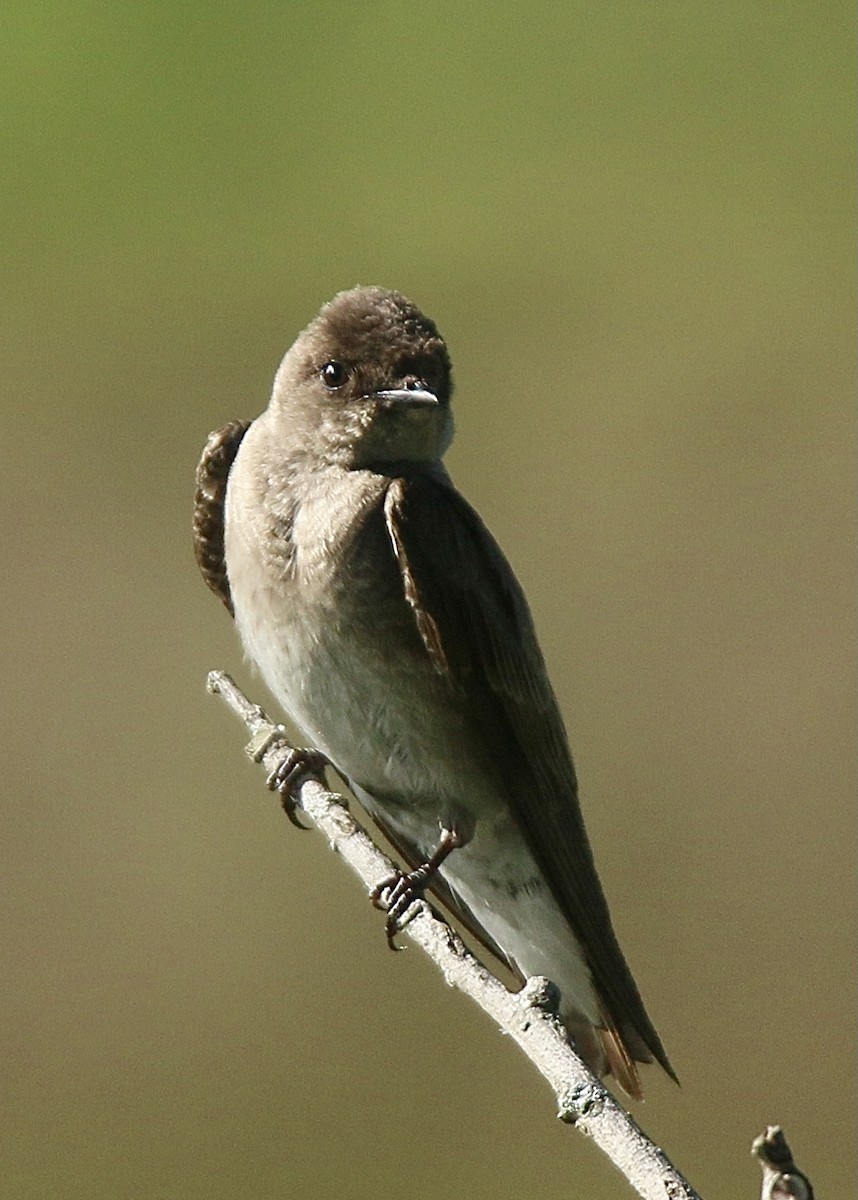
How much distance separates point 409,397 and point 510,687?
1.58 ft

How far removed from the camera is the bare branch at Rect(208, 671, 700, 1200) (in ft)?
4.53

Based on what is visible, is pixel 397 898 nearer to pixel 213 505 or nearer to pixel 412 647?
pixel 412 647

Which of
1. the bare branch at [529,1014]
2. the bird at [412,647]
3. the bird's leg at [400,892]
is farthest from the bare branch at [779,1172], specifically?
the bird at [412,647]

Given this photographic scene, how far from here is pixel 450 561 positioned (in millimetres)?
2615

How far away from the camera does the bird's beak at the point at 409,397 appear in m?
2.66

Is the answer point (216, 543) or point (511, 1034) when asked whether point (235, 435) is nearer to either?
point (216, 543)

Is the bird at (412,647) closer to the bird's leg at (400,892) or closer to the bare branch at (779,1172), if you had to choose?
the bird's leg at (400,892)

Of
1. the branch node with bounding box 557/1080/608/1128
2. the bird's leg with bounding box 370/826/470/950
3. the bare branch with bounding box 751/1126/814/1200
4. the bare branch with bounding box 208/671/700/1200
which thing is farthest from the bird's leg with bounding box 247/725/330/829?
the bare branch with bounding box 751/1126/814/1200

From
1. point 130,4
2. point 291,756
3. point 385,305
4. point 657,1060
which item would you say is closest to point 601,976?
point 657,1060

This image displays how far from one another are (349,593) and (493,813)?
0.45 meters

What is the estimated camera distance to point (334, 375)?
2811 millimetres

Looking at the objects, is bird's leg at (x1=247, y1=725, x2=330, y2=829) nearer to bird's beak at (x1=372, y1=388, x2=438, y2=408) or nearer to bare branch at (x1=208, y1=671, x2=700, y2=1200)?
bare branch at (x1=208, y1=671, x2=700, y2=1200)

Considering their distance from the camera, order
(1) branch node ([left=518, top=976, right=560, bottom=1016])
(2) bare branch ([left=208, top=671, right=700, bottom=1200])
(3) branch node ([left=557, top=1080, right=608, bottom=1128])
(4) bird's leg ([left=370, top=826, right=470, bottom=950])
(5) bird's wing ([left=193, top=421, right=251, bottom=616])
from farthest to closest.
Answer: (5) bird's wing ([left=193, top=421, right=251, bottom=616]), (4) bird's leg ([left=370, top=826, right=470, bottom=950]), (1) branch node ([left=518, top=976, right=560, bottom=1016]), (3) branch node ([left=557, top=1080, right=608, bottom=1128]), (2) bare branch ([left=208, top=671, right=700, bottom=1200])

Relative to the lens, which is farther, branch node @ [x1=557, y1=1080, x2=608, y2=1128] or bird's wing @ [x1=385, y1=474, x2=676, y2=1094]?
bird's wing @ [x1=385, y1=474, x2=676, y2=1094]
